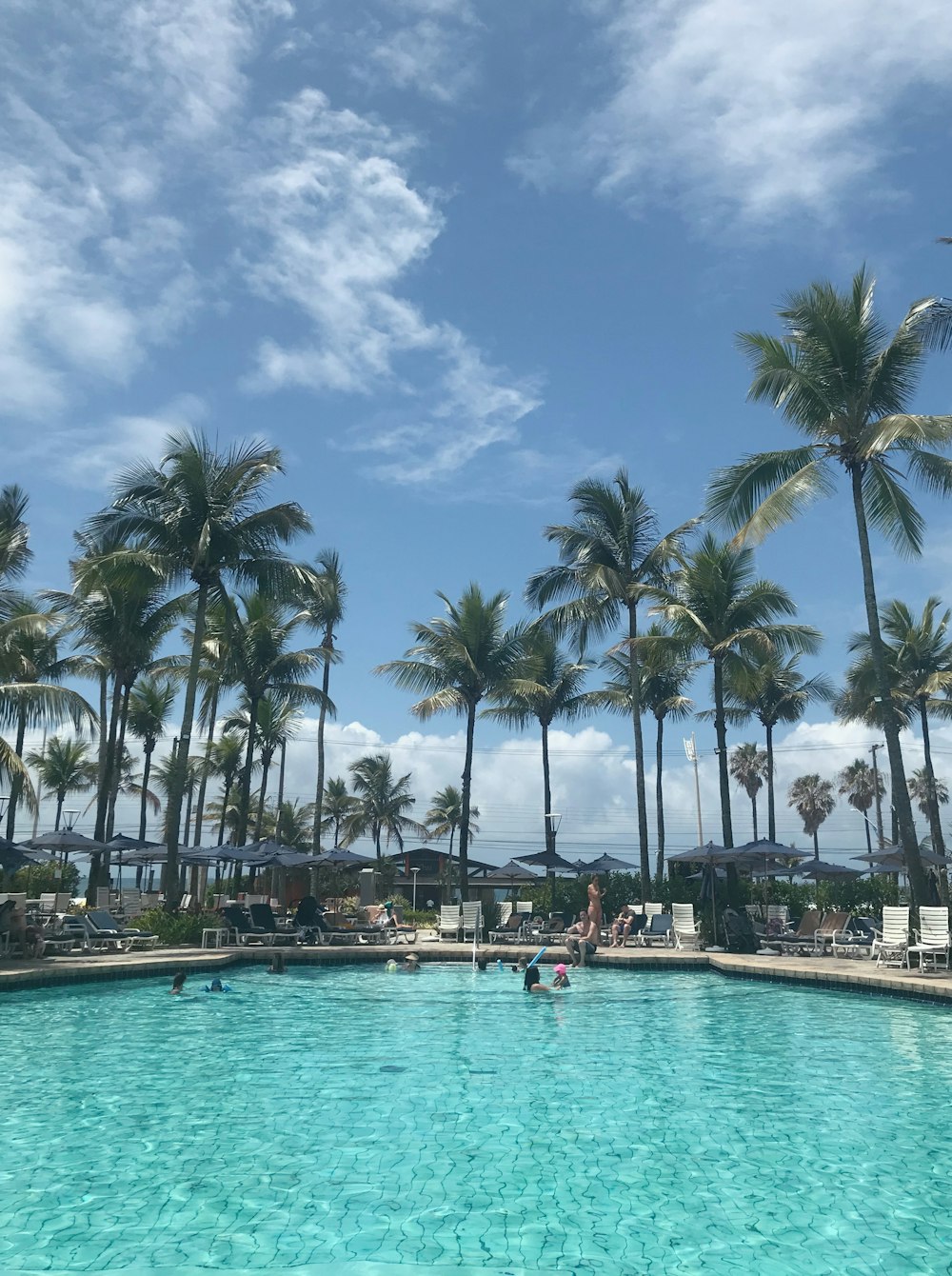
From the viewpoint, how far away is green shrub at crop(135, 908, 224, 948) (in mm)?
20141

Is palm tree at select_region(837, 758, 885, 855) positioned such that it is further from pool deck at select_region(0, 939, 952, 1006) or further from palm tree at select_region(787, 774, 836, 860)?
pool deck at select_region(0, 939, 952, 1006)

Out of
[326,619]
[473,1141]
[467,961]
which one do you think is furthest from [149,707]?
[473,1141]

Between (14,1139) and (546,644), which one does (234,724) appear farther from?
(14,1139)

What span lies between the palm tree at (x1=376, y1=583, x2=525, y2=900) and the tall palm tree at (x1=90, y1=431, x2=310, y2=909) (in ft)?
27.6

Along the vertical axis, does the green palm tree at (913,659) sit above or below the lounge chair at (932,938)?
above

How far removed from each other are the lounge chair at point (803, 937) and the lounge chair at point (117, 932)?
1253 centimetres

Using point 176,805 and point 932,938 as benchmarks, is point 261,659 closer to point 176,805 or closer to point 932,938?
point 176,805

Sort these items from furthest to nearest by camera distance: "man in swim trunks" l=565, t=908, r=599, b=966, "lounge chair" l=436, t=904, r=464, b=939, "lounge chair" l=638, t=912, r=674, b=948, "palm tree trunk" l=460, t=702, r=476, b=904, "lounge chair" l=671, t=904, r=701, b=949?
"palm tree trunk" l=460, t=702, r=476, b=904 → "lounge chair" l=436, t=904, r=464, b=939 → "lounge chair" l=638, t=912, r=674, b=948 → "lounge chair" l=671, t=904, r=701, b=949 → "man in swim trunks" l=565, t=908, r=599, b=966

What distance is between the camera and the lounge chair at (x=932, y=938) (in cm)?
1608

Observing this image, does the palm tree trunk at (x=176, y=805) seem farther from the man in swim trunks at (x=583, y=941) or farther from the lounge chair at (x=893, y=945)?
the lounge chair at (x=893, y=945)

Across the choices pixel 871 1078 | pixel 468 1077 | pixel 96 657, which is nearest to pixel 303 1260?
pixel 468 1077

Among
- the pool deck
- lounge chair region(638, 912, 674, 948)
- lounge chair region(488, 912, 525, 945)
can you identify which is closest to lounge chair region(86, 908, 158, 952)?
the pool deck

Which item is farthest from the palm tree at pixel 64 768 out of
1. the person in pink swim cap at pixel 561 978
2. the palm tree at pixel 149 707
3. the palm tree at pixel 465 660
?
the person in pink swim cap at pixel 561 978

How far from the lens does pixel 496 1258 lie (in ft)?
18.6
